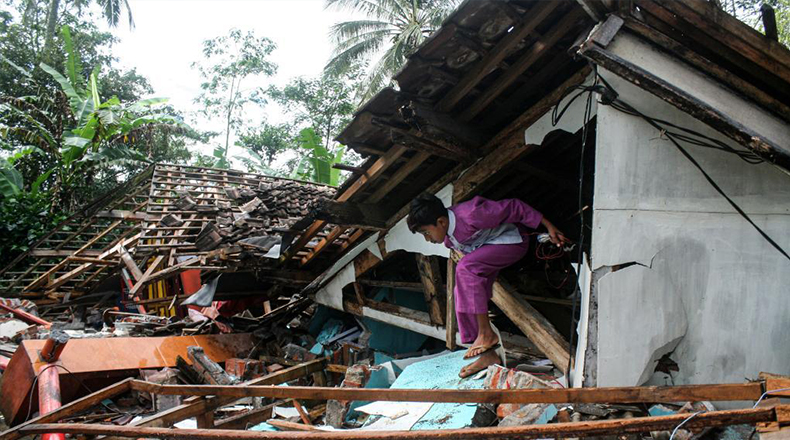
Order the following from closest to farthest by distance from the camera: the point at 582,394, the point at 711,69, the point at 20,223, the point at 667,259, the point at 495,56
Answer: the point at 582,394 < the point at 711,69 < the point at 667,259 < the point at 495,56 < the point at 20,223

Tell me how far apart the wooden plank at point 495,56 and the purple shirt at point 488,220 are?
88 cm

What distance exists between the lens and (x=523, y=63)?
155 inches

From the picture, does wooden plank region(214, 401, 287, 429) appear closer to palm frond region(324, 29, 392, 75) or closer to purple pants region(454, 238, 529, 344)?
purple pants region(454, 238, 529, 344)

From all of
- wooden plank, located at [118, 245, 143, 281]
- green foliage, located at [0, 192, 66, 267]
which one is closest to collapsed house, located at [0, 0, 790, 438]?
wooden plank, located at [118, 245, 143, 281]

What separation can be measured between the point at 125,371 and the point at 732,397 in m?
6.25

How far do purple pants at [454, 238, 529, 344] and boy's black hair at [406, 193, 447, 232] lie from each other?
44 cm

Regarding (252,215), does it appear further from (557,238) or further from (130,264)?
(130,264)

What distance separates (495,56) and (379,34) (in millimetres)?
19169

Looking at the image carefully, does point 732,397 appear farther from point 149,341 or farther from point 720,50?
point 149,341

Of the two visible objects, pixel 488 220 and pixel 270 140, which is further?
pixel 270 140

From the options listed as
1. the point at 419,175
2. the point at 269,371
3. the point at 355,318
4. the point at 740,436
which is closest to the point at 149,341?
the point at 269,371

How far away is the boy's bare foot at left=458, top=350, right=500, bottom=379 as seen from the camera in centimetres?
445

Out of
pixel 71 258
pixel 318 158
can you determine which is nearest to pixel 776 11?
pixel 318 158

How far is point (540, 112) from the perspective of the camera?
434 cm
